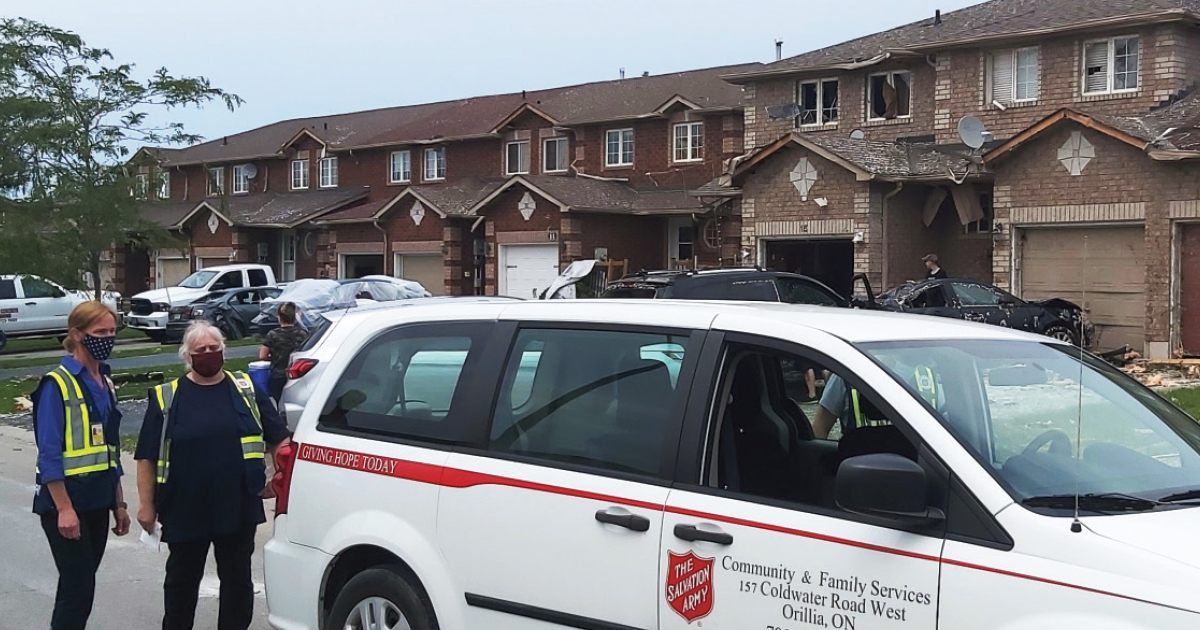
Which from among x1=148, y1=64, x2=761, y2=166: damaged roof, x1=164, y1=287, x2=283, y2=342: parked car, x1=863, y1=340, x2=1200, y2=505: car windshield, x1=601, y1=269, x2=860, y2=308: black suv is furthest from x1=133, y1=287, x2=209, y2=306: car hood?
x1=863, y1=340, x2=1200, y2=505: car windshield

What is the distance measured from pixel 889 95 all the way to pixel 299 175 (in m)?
25.4

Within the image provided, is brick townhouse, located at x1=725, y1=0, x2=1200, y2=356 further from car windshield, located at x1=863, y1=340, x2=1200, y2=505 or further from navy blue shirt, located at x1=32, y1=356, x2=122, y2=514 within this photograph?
navy blue shirt, located at x1=32, y1=356, x2=122, y2=514

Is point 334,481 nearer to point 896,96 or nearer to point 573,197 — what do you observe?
point 896,96

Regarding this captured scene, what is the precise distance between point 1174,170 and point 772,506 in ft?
Result: 65.3

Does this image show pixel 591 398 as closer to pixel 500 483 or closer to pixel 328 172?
pixel 500 483

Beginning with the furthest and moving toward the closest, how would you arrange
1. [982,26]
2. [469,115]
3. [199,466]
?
[469,115] < [982,26] < [199,466]

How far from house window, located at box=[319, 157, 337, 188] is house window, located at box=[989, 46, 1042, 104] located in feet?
86.5

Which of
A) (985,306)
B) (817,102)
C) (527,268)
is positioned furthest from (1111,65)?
(527,268)

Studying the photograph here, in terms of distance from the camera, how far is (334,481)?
5.13m

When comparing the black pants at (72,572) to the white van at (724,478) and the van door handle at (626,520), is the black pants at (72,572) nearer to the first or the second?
the white van at (724,478)

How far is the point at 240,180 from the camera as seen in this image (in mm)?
48938

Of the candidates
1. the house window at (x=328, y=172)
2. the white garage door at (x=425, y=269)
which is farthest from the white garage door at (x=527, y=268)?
the house window at (x=328, y=172)

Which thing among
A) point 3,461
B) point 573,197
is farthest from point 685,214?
point 3,461

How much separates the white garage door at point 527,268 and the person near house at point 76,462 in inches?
1144
